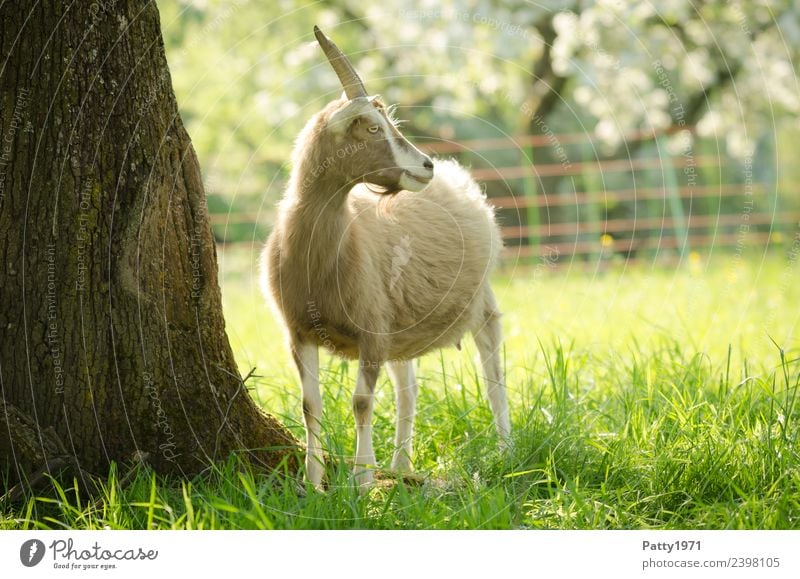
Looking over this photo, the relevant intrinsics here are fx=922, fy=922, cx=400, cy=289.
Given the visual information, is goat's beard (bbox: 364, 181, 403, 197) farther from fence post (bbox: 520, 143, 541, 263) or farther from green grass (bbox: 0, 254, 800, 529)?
fence post (bbox: 520, 143, 541, 263)

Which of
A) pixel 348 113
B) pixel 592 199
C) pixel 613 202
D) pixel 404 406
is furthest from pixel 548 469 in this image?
pixel 613 202

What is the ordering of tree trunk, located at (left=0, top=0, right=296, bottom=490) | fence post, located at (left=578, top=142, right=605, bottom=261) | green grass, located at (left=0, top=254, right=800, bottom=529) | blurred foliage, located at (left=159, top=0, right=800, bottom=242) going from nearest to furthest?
green grass, located at (left=0, top=254, right=800, bottom=529) → tree trunk, located at (left=0, top=0, right=296, bottom=490) → fence post, located at (left=578, top=142, right=605, bottom=261) → blurred foliage, located at (left=159, top=0, right=800, bottom=242)

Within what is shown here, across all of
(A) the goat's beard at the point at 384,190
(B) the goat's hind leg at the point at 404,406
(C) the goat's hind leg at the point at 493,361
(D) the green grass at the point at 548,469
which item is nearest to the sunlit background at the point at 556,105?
(C) the goat's hind leg at the point at 493,361

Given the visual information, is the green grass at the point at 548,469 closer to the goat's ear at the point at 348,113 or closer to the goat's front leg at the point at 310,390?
the goat's front leg at the point at 310,390

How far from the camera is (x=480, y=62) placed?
1533cm

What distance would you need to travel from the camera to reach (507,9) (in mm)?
16203

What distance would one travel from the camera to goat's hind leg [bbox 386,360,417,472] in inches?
180

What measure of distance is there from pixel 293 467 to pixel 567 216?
Answer: 14.5 meters

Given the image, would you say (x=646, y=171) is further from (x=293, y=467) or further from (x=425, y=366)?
(x=293, y=467)

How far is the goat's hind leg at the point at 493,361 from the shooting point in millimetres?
5000

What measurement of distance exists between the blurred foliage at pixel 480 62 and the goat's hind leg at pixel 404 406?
28.6 feet

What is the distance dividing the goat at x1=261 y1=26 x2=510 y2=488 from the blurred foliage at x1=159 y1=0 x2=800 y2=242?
8887mm

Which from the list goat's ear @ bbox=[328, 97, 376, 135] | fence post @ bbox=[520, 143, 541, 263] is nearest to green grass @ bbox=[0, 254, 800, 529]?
goat's ear @ bbox=[328, 97, 376, 135]
